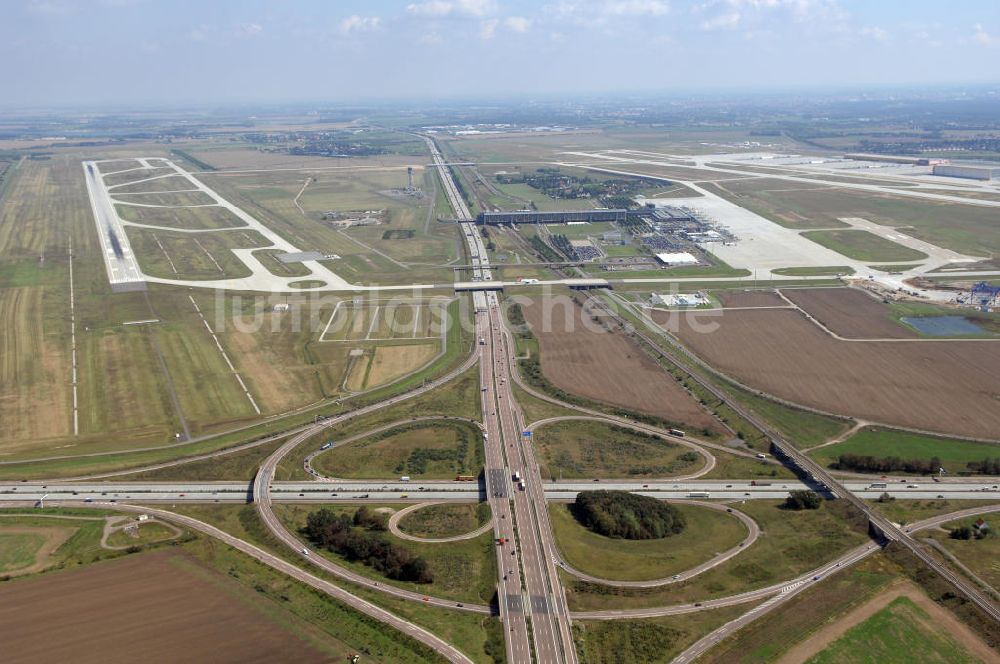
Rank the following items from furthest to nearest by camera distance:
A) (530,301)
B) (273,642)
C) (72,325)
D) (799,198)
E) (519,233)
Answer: (799,198) → (519,233) → (530,301) → (72,325) → (273,642)

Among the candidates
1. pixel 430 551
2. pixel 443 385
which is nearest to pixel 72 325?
pixel 443 385

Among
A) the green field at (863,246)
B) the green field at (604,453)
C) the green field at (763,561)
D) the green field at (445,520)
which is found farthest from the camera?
the green field at (863,246)

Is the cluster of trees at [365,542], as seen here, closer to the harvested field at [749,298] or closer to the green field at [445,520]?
the green field at [445,520]

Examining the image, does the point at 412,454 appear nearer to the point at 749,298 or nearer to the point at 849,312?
the point at 749,298

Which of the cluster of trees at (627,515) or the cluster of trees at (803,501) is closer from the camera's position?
the cluster of trees at (627,515)

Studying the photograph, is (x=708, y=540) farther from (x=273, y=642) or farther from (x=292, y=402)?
(x=292, y=402)

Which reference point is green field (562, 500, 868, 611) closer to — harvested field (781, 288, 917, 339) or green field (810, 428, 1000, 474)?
green field (810, 428, 1000, 474)

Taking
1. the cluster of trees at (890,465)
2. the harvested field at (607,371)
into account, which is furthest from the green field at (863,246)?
the cluster of trees at (890,465)
